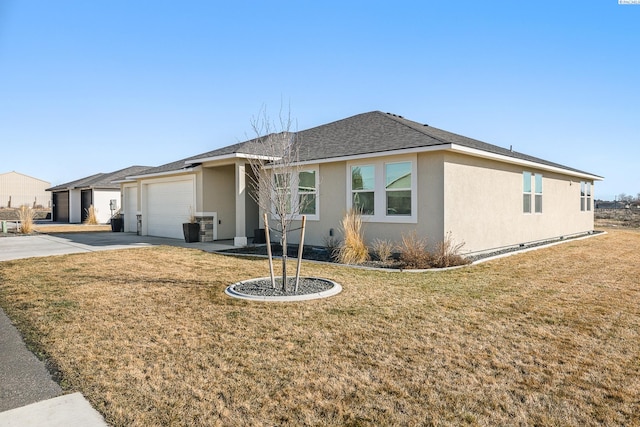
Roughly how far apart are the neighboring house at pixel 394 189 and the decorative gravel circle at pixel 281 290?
364 cm

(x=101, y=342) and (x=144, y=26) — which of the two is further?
(x=144, y=26)

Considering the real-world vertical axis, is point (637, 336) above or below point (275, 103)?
below

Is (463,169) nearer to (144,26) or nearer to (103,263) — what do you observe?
(103,263)

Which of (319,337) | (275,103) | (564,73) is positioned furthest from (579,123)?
(319,337)

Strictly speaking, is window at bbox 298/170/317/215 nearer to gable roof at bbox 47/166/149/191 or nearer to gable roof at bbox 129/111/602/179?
gable roof at bbox 129/111/602/179

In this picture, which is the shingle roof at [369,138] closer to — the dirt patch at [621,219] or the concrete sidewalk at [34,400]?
the concrete sidewalk at [34,400]

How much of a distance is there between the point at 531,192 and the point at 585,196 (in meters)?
7.69

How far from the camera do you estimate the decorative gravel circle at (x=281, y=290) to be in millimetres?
5832

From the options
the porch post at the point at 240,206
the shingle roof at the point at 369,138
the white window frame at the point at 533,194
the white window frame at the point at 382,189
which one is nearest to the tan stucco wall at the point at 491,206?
the white window frame at the point at 533,194

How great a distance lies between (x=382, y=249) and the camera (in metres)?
9.69

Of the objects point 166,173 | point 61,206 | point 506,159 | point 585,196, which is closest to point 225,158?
point 166,173

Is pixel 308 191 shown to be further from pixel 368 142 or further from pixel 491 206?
pixel 491 206

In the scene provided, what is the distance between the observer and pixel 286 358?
363 centimetres

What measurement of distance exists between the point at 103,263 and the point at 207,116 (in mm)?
8130
